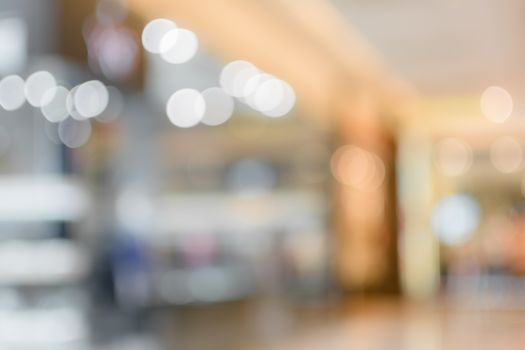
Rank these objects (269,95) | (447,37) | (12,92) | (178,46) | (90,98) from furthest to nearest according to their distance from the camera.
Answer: (269,95) → (447,37) → (178,46) → (90,98) → (12,92)

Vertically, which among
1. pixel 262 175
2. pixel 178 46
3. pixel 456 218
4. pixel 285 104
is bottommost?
pixel 456 218

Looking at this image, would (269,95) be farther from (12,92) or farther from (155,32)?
(12,92)

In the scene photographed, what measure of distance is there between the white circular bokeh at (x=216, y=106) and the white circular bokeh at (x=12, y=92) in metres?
4.88

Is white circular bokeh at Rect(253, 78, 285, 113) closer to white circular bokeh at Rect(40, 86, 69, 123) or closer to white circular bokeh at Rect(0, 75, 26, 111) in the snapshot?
white circular bokeh at Rect(40, 86, 69, 123)

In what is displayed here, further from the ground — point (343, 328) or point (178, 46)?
point (178, 46)

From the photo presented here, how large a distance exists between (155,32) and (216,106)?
3.90m

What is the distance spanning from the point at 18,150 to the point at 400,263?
984 cm

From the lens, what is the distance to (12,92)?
4.55 metres

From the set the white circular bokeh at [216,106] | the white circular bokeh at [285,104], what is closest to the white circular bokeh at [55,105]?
the white circular bokeh at [216,106]

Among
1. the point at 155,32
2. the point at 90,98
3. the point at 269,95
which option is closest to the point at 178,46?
the point at 155,32

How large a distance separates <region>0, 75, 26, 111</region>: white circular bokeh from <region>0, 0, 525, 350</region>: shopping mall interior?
1cm

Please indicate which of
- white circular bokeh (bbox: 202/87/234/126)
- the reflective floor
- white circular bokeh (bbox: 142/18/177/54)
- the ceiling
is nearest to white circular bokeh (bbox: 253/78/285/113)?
white circular bokeh (bbox: 202/87/234/126)

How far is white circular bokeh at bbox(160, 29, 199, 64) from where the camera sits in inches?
276

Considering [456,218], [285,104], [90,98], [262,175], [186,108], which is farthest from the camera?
[456,218]
